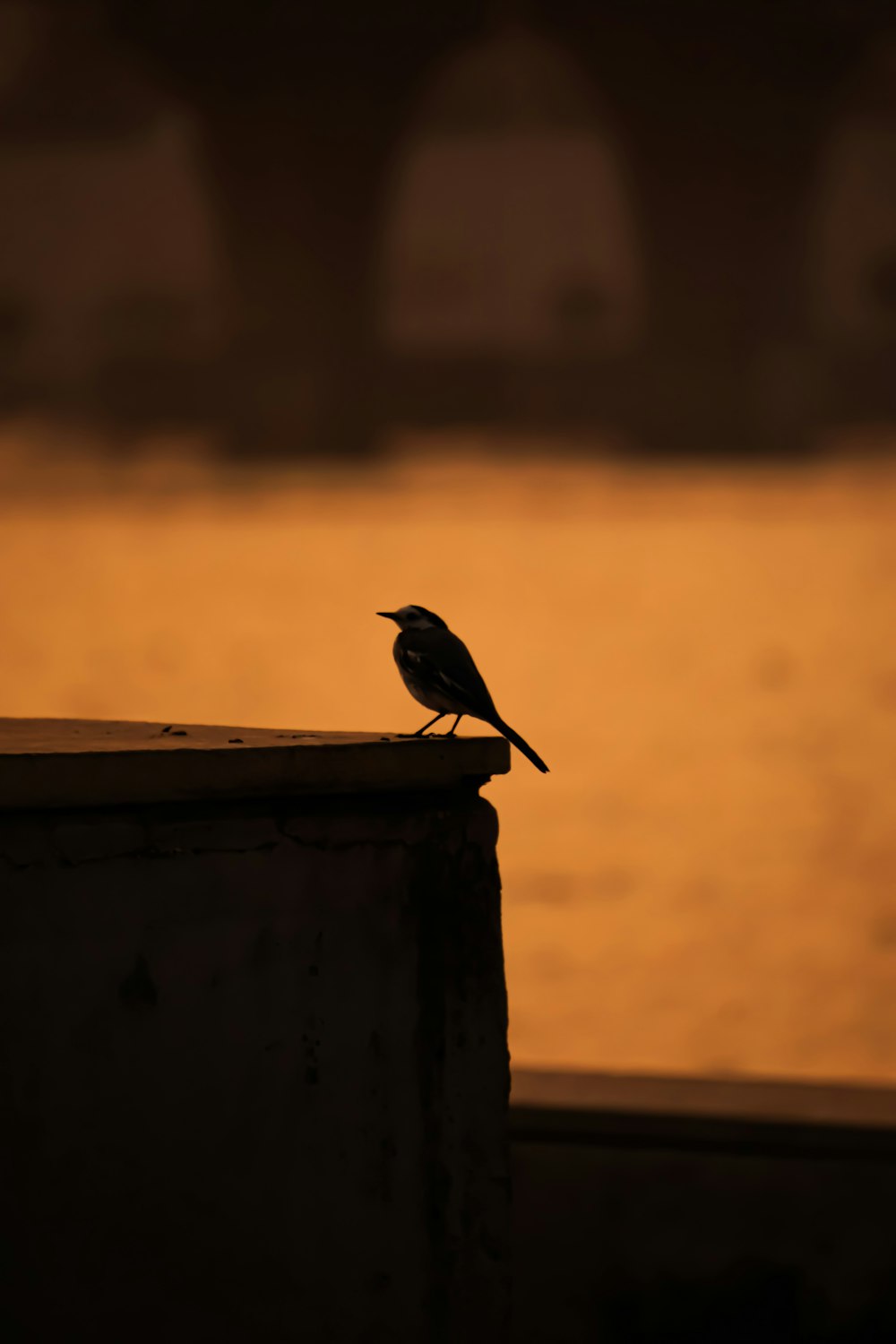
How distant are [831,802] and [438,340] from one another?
1746 millimetres

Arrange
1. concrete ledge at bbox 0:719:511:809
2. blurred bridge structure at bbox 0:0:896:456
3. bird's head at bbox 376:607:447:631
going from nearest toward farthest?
concrete ledge at bbox 0:719:511:809 < bird's head at bbox 376:607:447:631 < blurred bridge structure at bbox 0:0:896:456

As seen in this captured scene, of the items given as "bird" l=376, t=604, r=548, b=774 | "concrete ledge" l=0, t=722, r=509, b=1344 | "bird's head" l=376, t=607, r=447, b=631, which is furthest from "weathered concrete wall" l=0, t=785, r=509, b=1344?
"bird's head" l=376, t=607, r=447, b=631

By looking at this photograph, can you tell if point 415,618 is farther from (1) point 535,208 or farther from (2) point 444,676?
(1) point 535,208

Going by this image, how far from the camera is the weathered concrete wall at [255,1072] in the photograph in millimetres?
1165

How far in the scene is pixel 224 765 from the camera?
1.24 meters

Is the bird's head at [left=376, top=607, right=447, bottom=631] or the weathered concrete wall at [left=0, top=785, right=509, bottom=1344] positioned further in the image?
the bird's head at [left=376, top=607, right=447, bottom=631]

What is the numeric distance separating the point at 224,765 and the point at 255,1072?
10.4 inches

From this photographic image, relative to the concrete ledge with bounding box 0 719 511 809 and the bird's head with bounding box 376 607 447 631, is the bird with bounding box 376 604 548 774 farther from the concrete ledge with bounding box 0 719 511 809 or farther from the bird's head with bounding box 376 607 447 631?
the concrete ledge with bounding box 0 719 511 809

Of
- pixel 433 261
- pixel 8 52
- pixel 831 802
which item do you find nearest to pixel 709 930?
pixel 831 802

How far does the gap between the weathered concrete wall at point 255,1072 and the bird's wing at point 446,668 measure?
0.97 feet

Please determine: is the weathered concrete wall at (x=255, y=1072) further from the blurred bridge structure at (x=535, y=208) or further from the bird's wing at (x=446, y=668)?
the blurred bridge structure at (x=535, y=208)

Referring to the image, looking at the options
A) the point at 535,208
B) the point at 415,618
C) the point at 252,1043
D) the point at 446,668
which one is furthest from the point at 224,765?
the point at 535,208

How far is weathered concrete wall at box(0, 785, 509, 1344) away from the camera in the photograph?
3.82ft

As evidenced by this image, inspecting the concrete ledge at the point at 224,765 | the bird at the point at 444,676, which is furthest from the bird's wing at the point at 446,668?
the concrete ledge at the point at 224,765
